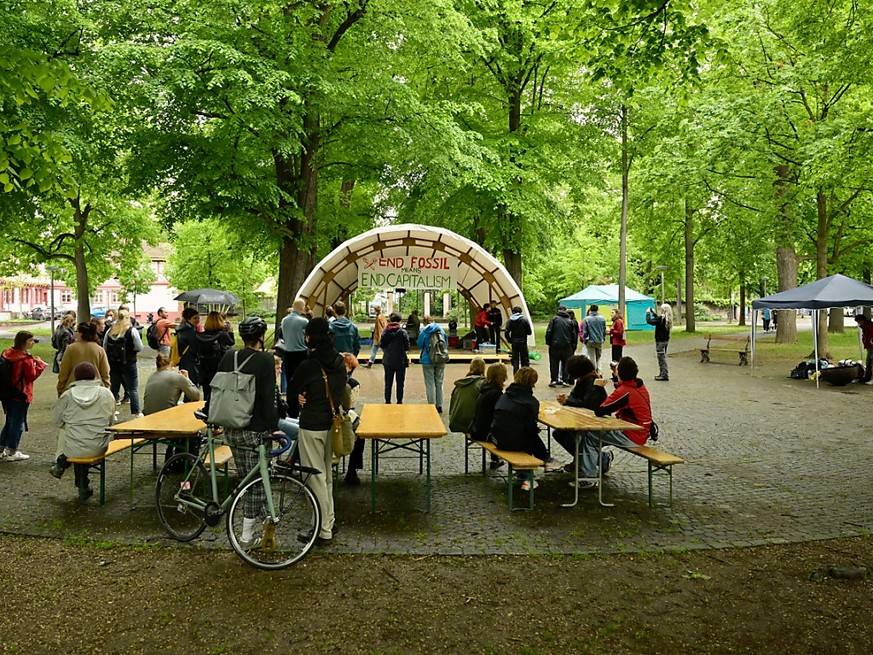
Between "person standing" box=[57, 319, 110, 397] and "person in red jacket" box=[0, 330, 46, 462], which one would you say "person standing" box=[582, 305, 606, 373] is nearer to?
"person standing" box=[57, 319, 110, 397]

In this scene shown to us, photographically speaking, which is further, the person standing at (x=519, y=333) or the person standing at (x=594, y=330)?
the person standing at (x=594, y=330)

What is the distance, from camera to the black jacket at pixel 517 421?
6898 mm

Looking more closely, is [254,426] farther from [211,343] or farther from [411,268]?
[411,268]

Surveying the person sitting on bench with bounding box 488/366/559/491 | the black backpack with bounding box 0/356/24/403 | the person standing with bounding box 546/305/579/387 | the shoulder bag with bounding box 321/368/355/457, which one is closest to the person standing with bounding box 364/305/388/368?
the person standing with bounding box 546/305/579/387

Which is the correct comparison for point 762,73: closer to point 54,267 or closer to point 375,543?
point 375,543

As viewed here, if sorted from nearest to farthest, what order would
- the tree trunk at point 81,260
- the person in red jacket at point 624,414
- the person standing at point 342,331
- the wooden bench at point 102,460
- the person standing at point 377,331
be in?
the wooden bench at point 102,460 → the person in red jacket at point 624,414 → the person standing at point 342,331 → the person standing at point 377,331 → the tree trunk at point 81,260

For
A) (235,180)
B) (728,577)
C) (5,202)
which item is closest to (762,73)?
(235,180)

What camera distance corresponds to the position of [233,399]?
5250 millimetres

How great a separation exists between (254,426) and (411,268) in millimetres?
19930

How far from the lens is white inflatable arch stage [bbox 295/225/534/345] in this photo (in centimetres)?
2270

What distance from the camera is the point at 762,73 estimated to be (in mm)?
21328

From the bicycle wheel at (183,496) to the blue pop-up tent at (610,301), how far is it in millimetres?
31049

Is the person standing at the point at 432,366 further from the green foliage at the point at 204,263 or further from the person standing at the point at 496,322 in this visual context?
the green foliage at the point at 204,263

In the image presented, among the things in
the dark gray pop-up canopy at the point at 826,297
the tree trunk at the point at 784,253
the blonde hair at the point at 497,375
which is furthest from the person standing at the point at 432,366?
the tree trunk at the point at 784,253
